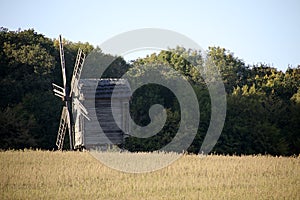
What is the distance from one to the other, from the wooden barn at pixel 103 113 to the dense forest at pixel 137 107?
10318 millimetres

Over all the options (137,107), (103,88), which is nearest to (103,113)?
(103,88)

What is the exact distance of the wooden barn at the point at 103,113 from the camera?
110 feet

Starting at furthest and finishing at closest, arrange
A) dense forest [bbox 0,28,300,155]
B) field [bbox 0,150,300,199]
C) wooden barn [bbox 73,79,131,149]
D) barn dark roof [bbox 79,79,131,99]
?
dense forest [bbox 0,28,300,155]
wooden barn [bbox 73,79,131,149]
barn dark roof [bbox 79,79,131,99]
field [bbox 0,150,300,199]

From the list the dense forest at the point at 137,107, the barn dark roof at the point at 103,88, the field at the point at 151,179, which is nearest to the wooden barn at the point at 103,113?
the barn dark roof at the point at 103,88

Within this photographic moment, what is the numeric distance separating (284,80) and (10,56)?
84.1 ft

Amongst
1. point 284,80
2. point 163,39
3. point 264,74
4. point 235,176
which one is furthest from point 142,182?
point 264,74

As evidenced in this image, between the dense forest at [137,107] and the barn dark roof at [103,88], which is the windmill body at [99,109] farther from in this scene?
the dense forest at [137,107]

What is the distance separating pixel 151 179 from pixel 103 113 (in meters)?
12.5

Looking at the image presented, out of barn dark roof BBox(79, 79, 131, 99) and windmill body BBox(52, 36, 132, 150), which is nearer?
barn dark roof BBox(79, 79, 131, 99)

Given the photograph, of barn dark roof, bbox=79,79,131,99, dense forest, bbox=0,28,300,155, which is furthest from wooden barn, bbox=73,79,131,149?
dense forest, bbox=0,28,300,155

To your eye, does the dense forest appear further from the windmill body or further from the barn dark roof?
the barn dark roof

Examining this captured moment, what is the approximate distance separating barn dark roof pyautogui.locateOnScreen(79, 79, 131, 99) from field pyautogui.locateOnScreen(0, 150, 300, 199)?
6658 millimetres

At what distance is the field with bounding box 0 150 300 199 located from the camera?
62.4ft

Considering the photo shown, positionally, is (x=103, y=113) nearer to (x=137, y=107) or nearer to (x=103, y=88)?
(x=103, y=88)
